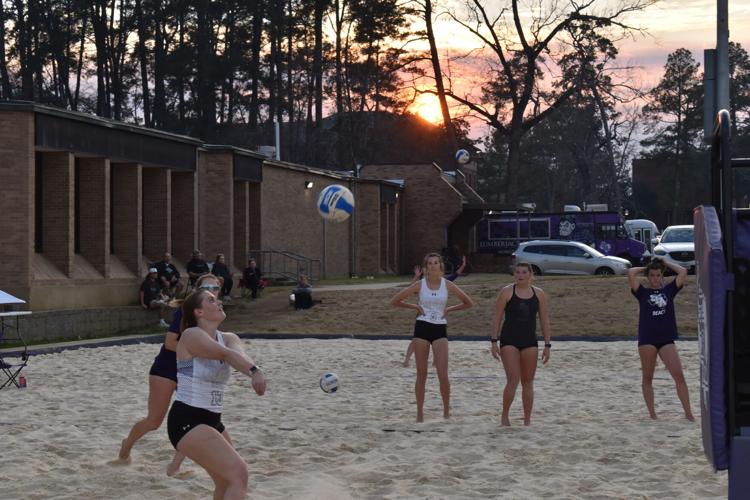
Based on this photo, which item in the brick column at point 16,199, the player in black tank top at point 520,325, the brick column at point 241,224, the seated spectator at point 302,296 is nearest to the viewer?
the player in black tank top at point 520,325

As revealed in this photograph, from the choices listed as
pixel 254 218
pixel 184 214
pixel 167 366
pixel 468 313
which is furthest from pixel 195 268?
pixel 167 366

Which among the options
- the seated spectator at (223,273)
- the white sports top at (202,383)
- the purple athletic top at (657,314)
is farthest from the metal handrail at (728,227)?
the seated spectator at (223,273)

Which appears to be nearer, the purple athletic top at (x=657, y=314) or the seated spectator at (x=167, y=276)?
the purple athletic top at (x=657, y=314)

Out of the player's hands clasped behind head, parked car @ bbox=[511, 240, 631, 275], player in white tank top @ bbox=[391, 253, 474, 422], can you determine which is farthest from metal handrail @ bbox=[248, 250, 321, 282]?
the player's hands clasped behind head

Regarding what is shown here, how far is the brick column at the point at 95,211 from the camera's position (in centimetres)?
2639

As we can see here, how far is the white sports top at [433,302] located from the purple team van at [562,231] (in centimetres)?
3718

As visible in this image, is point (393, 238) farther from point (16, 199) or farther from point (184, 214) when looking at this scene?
point (16, 199)

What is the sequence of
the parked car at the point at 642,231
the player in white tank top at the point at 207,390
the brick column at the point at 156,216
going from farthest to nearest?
the parked car at the point at 642,231, the brick column at the point at 156,216, the player in white tank top at the point at 207,390

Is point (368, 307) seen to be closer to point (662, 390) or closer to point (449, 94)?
point (662, 390)

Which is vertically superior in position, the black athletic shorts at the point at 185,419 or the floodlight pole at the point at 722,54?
the floodlight pole at the point at 722,54

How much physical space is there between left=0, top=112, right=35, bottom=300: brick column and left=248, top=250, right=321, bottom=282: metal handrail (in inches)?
466

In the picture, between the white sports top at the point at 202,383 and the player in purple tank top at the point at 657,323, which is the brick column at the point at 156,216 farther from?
the white sports top at the point at 202,383

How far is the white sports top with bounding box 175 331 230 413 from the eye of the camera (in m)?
6.16

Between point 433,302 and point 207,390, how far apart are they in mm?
5580
